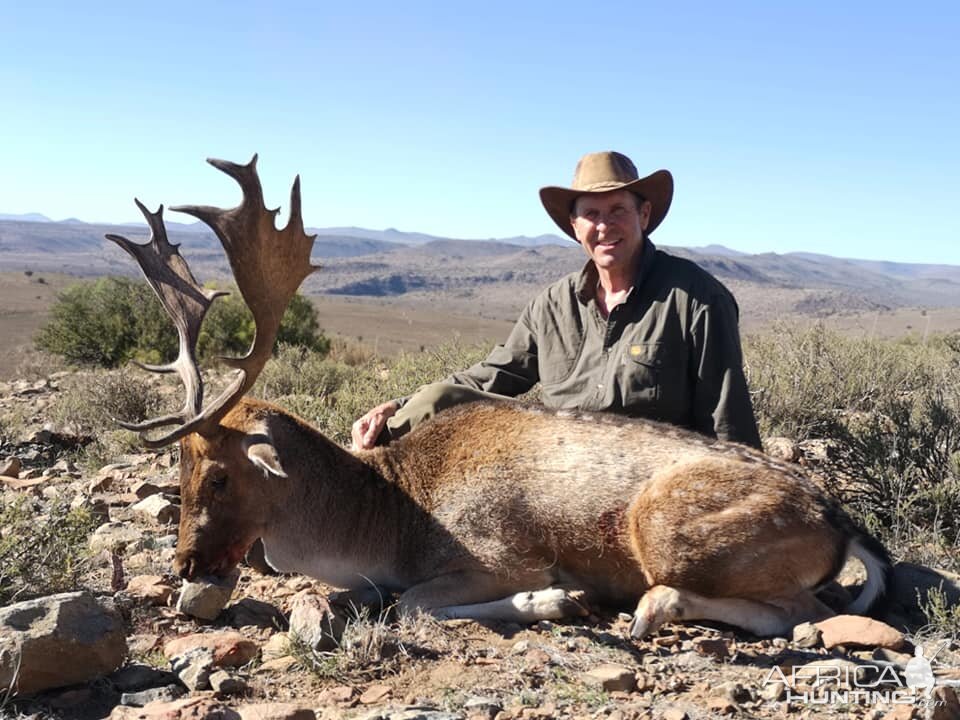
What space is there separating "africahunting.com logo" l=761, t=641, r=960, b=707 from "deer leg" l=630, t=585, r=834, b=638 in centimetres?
49

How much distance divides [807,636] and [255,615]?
2.79 m

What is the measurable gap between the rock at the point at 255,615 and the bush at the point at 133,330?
449 inches

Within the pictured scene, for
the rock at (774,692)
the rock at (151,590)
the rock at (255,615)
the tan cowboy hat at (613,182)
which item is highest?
the tan cowboy hat at (613,182)

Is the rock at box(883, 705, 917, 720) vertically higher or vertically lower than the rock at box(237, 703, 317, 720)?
higher

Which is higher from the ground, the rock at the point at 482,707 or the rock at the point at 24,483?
the rock at the point at 482,707

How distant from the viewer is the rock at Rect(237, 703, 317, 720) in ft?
10.9

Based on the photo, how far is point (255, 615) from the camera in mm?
4688

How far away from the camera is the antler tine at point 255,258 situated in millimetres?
4633

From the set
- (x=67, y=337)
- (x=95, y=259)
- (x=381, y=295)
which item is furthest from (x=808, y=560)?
(x=95, y=259)

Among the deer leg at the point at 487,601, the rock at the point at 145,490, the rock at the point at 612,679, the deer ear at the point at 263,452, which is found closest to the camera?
the rock at the point at 612,679

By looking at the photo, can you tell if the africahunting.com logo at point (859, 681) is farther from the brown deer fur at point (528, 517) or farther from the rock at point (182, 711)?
the rock at point (182, 711)

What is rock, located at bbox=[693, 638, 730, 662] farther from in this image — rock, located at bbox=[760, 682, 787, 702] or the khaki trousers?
the khaki trousers

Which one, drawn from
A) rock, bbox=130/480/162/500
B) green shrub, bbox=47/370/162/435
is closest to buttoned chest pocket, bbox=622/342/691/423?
rock, bbox=130/480/162/500

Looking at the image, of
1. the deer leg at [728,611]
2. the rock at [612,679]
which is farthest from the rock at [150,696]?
the deer leg at [728,611]
